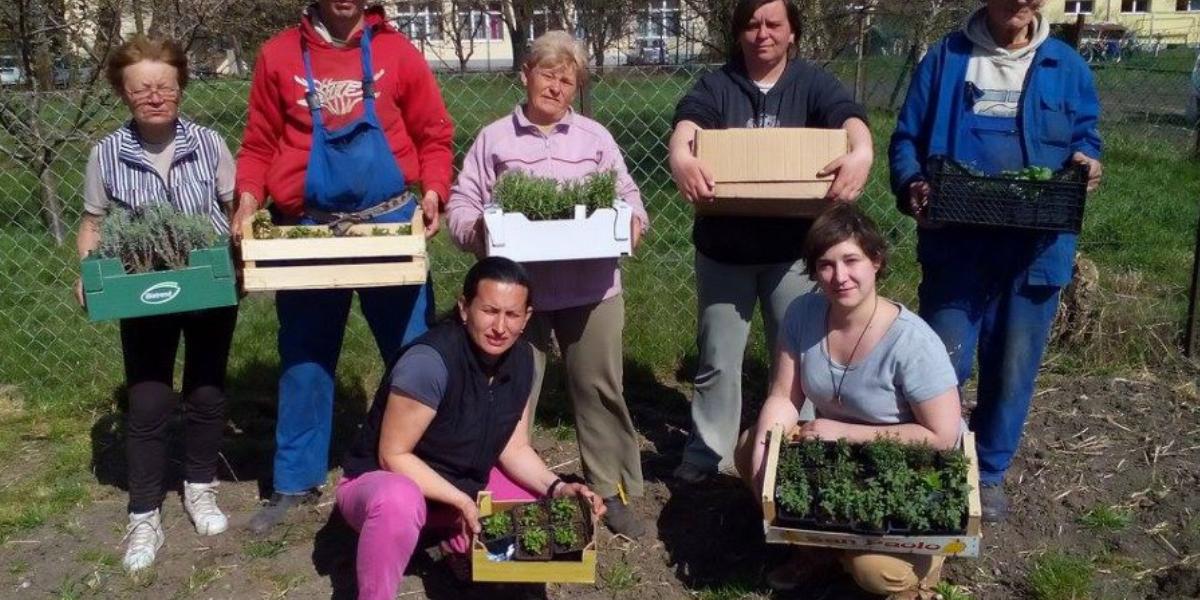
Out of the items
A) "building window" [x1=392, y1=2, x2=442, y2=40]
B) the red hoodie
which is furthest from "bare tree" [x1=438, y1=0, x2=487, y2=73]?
the red hoodie

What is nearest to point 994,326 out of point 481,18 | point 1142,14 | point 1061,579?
point 1061,579

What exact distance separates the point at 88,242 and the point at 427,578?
156 cm

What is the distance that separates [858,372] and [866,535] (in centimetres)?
52

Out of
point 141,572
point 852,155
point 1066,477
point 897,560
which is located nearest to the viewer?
point 897,560

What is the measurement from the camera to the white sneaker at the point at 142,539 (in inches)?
148

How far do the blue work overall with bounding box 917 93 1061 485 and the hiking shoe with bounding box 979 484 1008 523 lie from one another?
0.03 m

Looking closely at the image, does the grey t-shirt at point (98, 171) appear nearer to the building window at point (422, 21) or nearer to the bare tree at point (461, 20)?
the bare tree at point (461, 20)

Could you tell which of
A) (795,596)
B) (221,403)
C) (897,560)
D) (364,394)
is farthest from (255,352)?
(897,560)

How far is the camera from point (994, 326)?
12.4ft

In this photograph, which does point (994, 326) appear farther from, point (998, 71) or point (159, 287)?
point (159, 287)

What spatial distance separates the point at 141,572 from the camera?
12.3 ft

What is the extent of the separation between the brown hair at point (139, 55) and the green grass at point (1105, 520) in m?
3.45

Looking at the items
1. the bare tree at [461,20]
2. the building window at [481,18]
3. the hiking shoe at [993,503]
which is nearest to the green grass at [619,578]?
the hiking shoe at [993,503]

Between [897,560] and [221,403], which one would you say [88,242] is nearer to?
[221,403]
